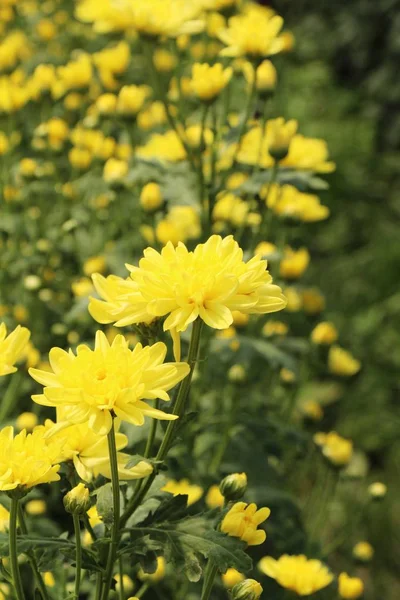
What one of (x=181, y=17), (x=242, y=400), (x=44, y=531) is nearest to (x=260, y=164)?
(x=181, y=17)

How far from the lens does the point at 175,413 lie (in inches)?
42.9

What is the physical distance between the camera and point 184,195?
6.70 feet

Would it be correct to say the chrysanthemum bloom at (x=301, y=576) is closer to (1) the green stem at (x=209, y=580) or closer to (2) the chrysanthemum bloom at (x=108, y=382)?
(1) the green stem at (x=209, y=580)

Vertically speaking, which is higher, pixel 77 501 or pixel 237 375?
pixel 77 501

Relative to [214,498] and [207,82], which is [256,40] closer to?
[207,82]

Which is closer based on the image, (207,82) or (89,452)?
(89,452)

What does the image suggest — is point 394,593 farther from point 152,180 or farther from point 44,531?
point 152,180

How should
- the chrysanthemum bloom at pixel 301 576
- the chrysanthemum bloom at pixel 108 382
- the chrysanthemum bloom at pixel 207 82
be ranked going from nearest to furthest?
the chrysanthemum bloom at pixel 108 382 < the chrysanthemum bloom at pixel 301 576 < the chrysanthemum bloom at pixel 207 82

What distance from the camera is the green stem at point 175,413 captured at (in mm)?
1078

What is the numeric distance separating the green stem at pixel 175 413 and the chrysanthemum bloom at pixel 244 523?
0.10 metres

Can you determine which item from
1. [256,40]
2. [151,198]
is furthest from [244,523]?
[256,40]

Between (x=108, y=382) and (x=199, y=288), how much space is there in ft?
0.49

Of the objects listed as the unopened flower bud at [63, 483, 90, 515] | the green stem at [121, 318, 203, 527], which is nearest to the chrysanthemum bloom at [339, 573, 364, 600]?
the green stem at [121, 318, 203, 527]

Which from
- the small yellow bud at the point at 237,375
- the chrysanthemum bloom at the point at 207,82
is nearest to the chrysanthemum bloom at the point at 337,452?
the small yellow bud at the point at 237,375
